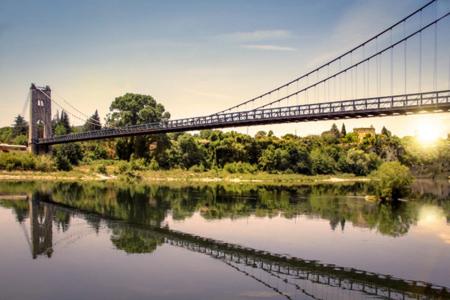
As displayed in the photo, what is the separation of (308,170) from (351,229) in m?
60.7

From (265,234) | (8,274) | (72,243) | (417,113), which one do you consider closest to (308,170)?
(417,113)

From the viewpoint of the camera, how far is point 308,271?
20.9m

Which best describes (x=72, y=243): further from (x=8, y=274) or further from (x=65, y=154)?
(x=65, y=154)

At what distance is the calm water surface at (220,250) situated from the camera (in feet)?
59.8

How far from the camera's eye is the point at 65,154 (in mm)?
76125

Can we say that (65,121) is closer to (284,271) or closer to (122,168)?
(122,168)

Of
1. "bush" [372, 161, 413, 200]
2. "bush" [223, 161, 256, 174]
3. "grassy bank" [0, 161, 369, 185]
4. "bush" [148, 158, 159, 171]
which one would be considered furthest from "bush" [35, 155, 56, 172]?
"bush" [372, 161, 413, 200]

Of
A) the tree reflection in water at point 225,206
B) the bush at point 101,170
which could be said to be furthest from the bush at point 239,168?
the tree reflection in water at point 225,206

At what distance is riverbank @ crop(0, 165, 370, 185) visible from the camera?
224ft

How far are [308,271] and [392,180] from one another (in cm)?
2888

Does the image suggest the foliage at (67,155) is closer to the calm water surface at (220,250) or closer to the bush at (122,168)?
the bush at (122,168)

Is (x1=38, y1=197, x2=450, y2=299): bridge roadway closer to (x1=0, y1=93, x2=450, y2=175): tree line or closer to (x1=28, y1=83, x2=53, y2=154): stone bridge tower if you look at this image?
(x1=0, y1=93, x2=450, y2=175): tree line

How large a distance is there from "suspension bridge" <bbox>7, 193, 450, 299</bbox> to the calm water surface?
1.9 inches

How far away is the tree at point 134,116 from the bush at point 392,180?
45448mm
